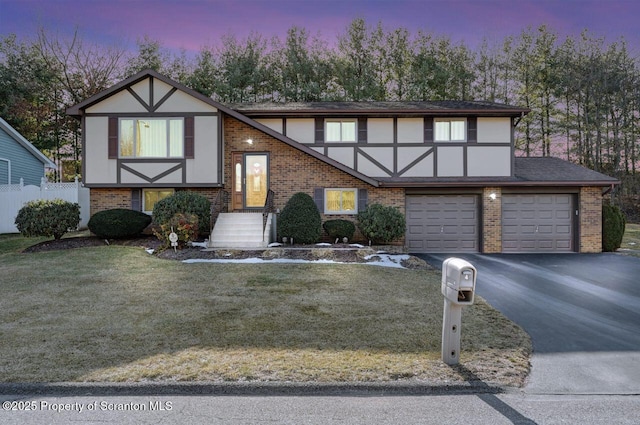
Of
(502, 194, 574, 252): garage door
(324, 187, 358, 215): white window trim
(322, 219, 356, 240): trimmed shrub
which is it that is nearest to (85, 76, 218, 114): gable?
(324, 187, 358, 215): white window trim

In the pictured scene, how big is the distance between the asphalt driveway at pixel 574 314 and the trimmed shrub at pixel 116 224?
986 cm

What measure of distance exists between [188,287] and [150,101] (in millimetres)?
9235

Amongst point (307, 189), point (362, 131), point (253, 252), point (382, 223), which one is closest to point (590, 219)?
point (382, 223)

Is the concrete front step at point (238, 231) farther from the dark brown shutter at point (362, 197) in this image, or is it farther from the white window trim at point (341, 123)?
the white window trim at point (341, 123)

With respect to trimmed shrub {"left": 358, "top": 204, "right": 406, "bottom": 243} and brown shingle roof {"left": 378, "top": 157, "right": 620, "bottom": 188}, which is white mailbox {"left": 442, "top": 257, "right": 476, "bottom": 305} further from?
Result: brown shingle roof {"left": 378, "top": 157, "right": 620, "bottom": 188}

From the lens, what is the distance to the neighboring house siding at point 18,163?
63.2 ft

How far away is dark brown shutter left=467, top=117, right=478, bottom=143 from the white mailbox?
12564 mm

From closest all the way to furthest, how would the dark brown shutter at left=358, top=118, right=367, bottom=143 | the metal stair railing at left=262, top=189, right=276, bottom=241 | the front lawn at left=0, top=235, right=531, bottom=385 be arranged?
1. the front lawn at left=0, top=235, right=531, bottom=385
2. the metal stair railing at left=262, top=189, right=276, bottom=241
3. the dark brown shutter at left=358, top=118, right=367, bottom=143

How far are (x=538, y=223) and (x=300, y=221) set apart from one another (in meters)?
9.07

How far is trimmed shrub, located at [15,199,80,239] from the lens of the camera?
12.4m

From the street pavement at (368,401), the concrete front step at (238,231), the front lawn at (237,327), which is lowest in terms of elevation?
the street pavement at (368,401)

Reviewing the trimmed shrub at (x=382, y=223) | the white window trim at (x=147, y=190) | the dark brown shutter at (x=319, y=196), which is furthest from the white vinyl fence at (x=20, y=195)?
the trimmed shrub at (x=382, y=223)

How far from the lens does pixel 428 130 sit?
50.6 ft

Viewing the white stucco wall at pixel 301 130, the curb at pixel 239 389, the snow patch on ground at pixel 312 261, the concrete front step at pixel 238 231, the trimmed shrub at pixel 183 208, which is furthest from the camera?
the white stucco wall at pixel 301 130
